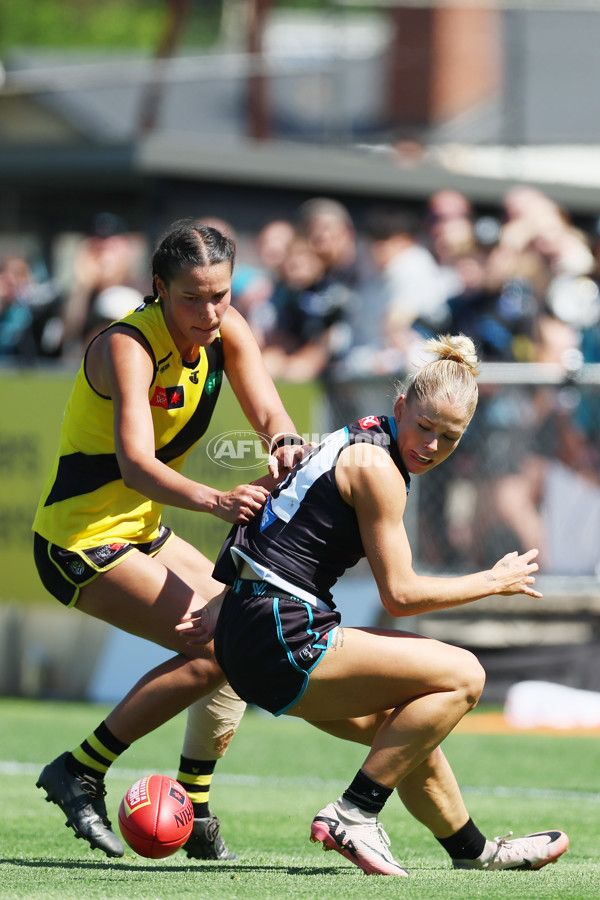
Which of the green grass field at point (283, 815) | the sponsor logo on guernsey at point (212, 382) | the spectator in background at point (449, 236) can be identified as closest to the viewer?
the green grass field at point (283, 815)

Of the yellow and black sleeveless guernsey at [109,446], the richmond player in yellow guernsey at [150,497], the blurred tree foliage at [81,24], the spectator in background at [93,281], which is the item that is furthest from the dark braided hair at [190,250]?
the blurred tree foliage at [81,24]

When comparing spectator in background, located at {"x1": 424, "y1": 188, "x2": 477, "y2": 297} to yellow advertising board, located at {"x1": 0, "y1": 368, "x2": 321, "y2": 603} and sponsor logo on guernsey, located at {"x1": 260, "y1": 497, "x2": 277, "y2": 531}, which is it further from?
sponsor logo on guernsey, located at {"x1": 260, "y1": 497, "x2": 277, "y2": 531}

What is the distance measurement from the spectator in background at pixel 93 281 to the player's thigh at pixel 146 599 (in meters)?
6.57

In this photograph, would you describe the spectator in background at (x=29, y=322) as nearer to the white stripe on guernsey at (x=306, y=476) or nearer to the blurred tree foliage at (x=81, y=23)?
the white stripe on guernsey at (x=306, y=476)

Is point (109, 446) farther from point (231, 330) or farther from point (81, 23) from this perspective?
point (81, 23)

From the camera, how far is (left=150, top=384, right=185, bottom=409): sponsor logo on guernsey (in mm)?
4801

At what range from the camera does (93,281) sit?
37.8 ft

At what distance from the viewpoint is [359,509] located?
14.0 ft

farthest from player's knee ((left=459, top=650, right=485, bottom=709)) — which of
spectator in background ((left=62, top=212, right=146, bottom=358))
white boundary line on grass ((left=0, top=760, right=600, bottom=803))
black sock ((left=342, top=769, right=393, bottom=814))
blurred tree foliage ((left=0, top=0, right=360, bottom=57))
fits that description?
blurred tree foliage ((left=0, top=0, right=360, bottom=57))

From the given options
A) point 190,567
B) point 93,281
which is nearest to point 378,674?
point 190,567

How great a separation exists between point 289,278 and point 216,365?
17.6 feet

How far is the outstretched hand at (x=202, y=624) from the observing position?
4.64 m

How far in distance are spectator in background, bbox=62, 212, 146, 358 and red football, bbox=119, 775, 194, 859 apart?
273 inches

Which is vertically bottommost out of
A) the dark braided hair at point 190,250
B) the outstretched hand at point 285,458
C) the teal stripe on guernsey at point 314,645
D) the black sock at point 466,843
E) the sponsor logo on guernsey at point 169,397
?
the black sock at point 466,843
